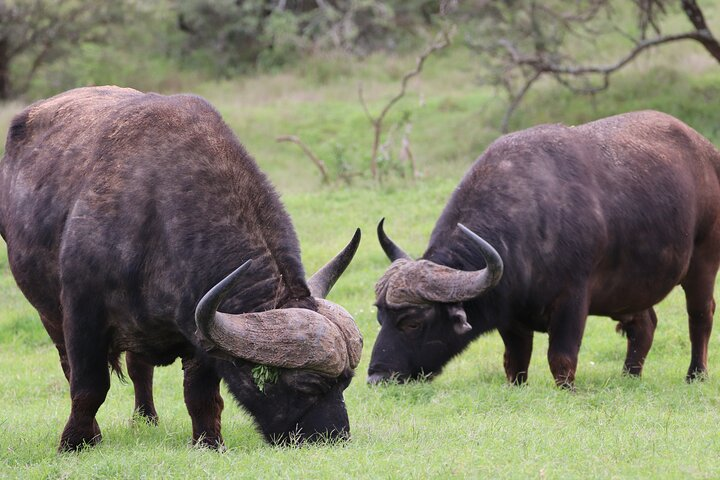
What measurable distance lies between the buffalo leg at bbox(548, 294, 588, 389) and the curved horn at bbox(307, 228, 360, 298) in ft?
8.86

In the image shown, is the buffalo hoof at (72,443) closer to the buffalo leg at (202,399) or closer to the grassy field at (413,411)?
the grassy field at (413,411)

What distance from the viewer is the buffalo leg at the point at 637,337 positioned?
1045 cm

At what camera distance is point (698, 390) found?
9258mm

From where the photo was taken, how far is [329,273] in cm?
735

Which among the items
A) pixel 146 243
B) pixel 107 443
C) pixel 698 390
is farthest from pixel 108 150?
pixel 698 390

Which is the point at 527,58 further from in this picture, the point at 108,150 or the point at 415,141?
the point at 108,150

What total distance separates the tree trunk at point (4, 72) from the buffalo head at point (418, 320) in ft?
84.9

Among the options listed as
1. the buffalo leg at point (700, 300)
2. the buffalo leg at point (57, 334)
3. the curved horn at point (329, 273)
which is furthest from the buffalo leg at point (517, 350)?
the buffalo leg at point (57, 334)

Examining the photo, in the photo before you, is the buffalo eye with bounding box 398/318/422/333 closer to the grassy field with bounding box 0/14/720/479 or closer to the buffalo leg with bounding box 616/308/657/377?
the grassy field with bounding box 0/14/720/479

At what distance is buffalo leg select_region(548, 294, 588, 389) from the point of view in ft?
30.3

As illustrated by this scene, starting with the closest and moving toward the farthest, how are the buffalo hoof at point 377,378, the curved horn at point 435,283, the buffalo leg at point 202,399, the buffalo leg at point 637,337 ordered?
the buffalo leg at point 202,399 < the curved horn at point 435,283 < the buffalo hoof at point 377,378 < the buffalo leg at point 637,337

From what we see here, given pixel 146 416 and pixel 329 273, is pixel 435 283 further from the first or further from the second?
pixel 146 416

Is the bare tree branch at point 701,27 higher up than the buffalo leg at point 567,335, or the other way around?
the bare tree branch at point 701,27

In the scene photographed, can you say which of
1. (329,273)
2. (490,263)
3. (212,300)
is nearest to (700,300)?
(490,263)
